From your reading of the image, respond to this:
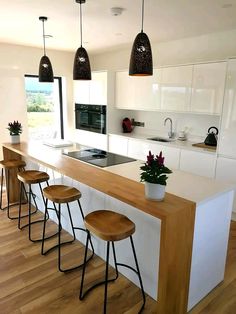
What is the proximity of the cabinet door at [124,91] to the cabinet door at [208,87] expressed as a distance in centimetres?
134

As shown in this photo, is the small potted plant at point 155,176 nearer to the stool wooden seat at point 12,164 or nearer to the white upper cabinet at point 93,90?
the stool wooden seat at point 12,164

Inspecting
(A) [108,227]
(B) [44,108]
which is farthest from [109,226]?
(B) [44,108]

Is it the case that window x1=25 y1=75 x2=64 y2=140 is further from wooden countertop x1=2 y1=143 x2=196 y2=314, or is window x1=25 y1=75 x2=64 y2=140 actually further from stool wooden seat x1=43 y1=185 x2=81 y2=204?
wooden countertop x1=2 y1=143 x2=196 y2=314

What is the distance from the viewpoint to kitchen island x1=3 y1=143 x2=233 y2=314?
163 cm

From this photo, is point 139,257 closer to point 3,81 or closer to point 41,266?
point 41,266

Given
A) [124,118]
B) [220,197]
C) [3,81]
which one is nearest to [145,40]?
[220,197]

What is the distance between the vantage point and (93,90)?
531 centimetres

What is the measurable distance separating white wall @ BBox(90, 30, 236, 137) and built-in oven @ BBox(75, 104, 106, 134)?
23 centimetres

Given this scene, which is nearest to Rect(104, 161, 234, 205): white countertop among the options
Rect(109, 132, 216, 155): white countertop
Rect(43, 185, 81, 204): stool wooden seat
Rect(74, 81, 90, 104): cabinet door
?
Rect(43, 185, 81, 204): stool wooden seat

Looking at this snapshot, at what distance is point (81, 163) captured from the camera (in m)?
2.73

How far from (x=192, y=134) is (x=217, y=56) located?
129 cm

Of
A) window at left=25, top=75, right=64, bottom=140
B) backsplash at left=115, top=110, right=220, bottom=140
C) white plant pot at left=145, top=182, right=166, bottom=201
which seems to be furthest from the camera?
window at left=25, top=75, right=64, bottom=140

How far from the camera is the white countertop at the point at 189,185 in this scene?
1894mm

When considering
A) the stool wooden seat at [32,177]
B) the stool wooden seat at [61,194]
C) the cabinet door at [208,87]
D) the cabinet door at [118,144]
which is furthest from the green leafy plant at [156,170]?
the cabinet door at [118,144]
